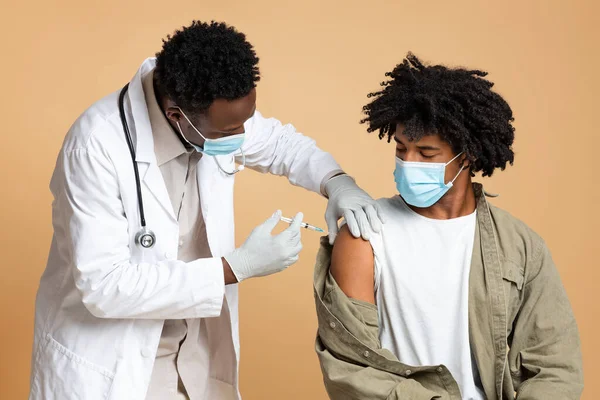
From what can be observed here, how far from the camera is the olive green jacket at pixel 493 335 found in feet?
7.41

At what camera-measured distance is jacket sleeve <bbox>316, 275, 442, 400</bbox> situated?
7.34 ft

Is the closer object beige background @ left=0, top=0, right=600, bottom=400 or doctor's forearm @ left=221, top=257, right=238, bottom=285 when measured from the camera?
doctor's forearm @ left=221, top=257, right=238, bottom=285

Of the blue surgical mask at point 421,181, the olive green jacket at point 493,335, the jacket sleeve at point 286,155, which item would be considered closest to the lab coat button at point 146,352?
the olive green jacket at point 493,335

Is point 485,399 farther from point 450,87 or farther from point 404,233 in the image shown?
point 450,87

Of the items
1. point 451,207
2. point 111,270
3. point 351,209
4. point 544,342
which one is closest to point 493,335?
point 544,342

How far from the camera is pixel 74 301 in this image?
2373mm

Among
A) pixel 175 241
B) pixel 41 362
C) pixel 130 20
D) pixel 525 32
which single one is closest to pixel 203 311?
pixel 175 241

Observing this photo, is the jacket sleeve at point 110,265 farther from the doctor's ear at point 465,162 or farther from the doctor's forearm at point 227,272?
the doctor's ear at point 465,162

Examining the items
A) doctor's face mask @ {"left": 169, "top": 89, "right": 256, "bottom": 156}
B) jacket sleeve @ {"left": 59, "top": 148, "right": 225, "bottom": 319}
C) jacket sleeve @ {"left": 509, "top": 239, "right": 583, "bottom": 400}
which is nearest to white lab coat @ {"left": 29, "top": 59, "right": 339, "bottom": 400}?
jacket sleeve @ {"left": 59, "top": 148, "right": 225, "bottom": 319}

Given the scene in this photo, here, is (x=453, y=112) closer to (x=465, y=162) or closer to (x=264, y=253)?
(x=465, y=162)

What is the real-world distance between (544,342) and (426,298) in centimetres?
32

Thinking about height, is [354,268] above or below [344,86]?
below

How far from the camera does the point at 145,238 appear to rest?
2314 mm

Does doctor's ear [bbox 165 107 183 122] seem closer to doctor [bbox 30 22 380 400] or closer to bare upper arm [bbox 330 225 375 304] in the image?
doctor [bbox 30 22 380 400]
